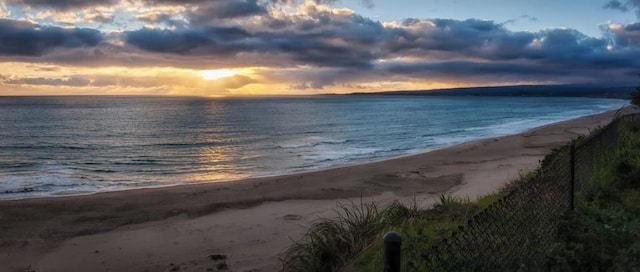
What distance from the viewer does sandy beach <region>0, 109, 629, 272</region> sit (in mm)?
9344

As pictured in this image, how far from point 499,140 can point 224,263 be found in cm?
2961

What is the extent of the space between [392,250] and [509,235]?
3.23 m

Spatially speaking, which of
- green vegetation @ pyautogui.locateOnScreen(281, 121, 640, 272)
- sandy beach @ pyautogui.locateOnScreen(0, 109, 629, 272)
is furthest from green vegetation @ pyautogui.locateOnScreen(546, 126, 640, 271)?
sandy beach @ pyautogui.locateOnScreen(0, 109, 629, 272)

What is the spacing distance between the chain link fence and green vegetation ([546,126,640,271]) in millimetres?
207

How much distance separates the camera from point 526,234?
5.71m

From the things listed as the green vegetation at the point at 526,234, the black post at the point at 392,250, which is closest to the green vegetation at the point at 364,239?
the green vegetation at the point at 526,234

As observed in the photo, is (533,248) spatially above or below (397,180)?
above

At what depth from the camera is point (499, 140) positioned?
3484 cm

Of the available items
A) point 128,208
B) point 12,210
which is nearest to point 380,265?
point 128,208

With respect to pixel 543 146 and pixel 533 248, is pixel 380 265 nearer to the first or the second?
pixel 533 248

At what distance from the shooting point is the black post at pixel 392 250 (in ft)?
9.04

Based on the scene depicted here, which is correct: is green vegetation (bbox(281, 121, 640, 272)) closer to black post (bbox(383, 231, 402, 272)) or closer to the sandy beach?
the sandy beach

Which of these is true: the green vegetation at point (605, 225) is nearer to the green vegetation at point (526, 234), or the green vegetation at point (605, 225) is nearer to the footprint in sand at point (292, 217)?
the green vegetation at point (526, 234)

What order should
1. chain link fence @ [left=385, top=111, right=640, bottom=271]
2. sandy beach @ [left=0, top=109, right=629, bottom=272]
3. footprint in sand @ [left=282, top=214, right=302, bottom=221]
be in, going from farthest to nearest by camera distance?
1. footprint in sand @ [left=282, top=214, right=302, bottom=221]
2. sandy beach @ [left=0, top=109, right=629, bottom=272]
3. chain link fence @ [left=385, top=111, right=640, bottom=271]
